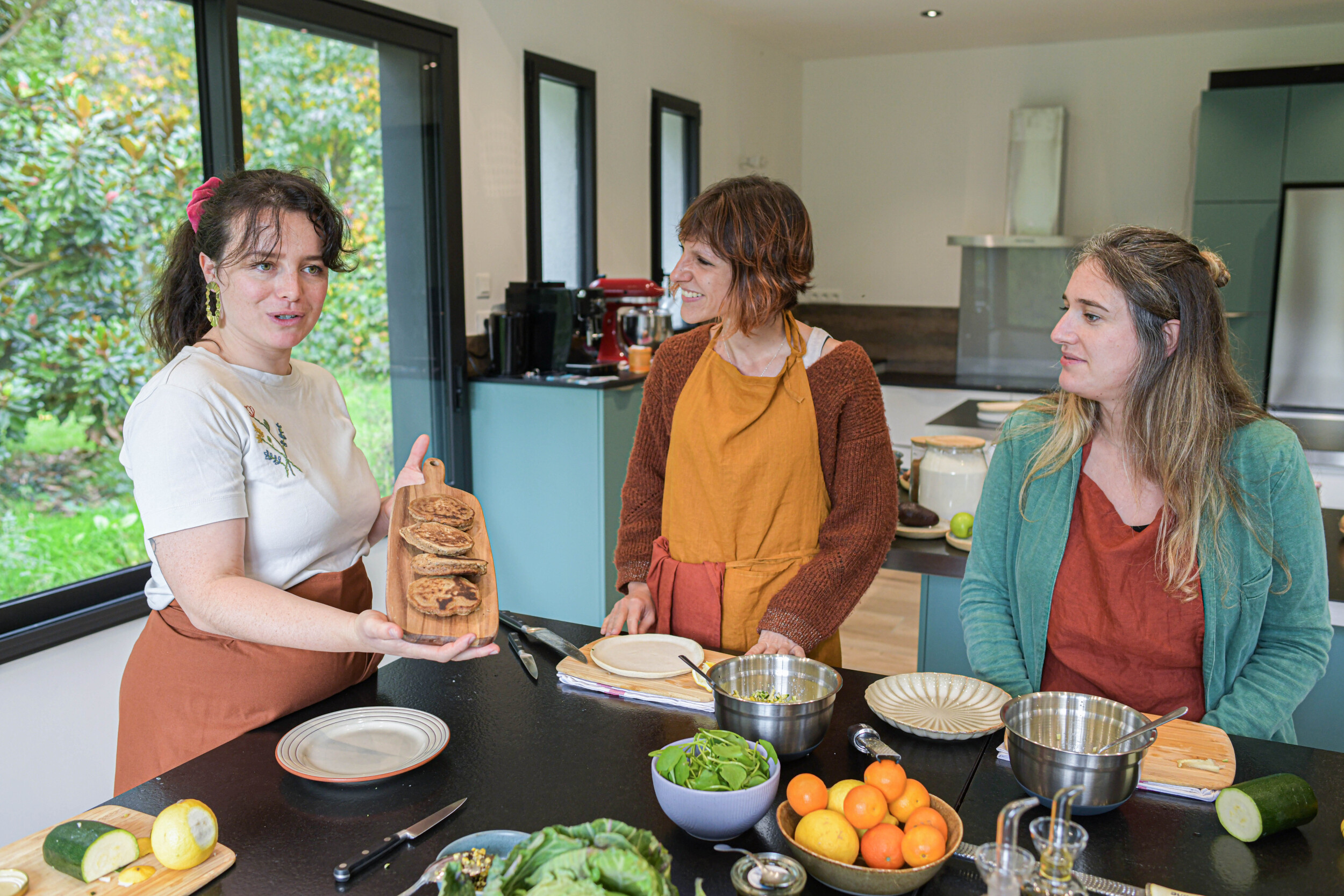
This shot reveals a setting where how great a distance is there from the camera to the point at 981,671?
161 centimetres

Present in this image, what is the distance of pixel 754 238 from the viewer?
1.70 m

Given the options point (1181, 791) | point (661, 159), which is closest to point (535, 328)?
point (661, 159)

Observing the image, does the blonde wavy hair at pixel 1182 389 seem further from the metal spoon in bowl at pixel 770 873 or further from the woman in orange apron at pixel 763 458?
the metal spoon in bowl at pixel 770 873

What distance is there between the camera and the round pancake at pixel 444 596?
4.30 feet

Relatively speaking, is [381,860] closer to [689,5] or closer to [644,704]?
[644,704]

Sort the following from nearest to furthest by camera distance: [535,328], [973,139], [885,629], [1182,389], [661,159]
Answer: [1182,389] → [535,328] → [885,629] → [661,159] → [973,139]

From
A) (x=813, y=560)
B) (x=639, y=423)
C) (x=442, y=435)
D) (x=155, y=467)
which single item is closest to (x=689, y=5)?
(x=442, y=435)

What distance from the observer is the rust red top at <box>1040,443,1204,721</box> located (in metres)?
1.53

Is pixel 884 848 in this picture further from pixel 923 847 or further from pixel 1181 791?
pixel 1181 791

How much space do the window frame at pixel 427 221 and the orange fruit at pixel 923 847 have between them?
1858 millimetres

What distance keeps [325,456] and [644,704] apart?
2.04ft

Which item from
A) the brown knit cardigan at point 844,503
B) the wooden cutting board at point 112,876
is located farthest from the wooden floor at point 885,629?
the wooden cutting board at point 112,876

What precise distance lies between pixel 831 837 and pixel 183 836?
643 mm

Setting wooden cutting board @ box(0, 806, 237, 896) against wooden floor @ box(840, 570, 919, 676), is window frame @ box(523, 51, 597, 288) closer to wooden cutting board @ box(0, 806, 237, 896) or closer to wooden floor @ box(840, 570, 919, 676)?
wooden floor @ box(840, 570, 919, 676)
